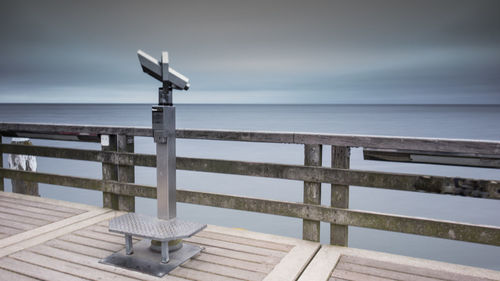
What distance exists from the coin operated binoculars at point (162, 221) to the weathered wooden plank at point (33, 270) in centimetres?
28

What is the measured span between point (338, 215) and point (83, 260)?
1809 mm

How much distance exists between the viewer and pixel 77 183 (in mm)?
3682

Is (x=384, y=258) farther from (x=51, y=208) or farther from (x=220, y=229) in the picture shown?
(x=51, y=208)

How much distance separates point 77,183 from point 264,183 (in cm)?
992

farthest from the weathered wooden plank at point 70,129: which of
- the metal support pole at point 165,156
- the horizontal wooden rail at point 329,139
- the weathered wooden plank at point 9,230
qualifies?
the weathered wooden plank at point 9,230

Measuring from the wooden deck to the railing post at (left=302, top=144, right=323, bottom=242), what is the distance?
98mm

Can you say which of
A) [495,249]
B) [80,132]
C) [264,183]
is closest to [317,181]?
[80,132]

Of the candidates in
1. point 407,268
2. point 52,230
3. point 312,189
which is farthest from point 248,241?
point 52,230

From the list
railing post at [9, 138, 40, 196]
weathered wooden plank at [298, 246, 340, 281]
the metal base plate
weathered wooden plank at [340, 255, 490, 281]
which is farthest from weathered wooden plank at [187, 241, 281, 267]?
railing post at [9, 138, 40, 196]

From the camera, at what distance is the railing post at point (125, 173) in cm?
340

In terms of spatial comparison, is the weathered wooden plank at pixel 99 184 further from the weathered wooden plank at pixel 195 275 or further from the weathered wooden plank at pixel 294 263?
the weathered wooden plank at pixel 294 263

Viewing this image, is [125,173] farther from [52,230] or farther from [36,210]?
[36,210]

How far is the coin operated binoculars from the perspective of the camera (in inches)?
88.6

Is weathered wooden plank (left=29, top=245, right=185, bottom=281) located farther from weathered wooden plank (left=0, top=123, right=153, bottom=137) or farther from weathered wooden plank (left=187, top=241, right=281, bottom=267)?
weathered wooden plank (left=0, top=123, right=153, bottom=137)
